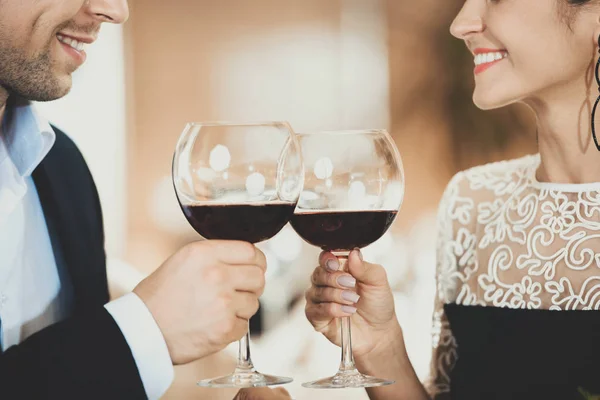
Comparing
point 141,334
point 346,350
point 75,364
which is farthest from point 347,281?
point 75,364

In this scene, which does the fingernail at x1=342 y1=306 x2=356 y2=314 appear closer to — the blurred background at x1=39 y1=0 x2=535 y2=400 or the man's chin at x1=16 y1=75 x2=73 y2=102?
the man's chin at x1=16 y1=75 x2=73 y2=102

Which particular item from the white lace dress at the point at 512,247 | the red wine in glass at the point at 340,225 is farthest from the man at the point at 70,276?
the white lace dress at the point at 512,247

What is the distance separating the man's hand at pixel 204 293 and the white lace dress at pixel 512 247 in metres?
0.80

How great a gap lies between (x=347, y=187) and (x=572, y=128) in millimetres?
755

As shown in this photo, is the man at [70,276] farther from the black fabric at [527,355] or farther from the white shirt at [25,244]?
the black fabric at [527,355]

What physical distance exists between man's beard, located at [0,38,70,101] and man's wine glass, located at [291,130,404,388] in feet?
2.28

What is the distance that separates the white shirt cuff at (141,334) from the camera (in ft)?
4.41

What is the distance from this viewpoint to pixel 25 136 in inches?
75.0

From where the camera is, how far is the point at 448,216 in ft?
7.32

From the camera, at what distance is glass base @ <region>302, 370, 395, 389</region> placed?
54.0 inches

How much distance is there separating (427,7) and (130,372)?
4.50 m

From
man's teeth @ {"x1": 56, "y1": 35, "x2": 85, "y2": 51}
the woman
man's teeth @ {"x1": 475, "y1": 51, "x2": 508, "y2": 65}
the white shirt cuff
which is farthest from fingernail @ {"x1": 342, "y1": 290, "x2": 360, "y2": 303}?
man's teeth @ {"x1": 56, "y1": 35, "x2": 85, "y2": 51}

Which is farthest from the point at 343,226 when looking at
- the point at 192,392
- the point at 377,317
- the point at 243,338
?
the point at 192,392

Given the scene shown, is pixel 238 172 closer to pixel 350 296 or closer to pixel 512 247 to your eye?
pixel 350 296
